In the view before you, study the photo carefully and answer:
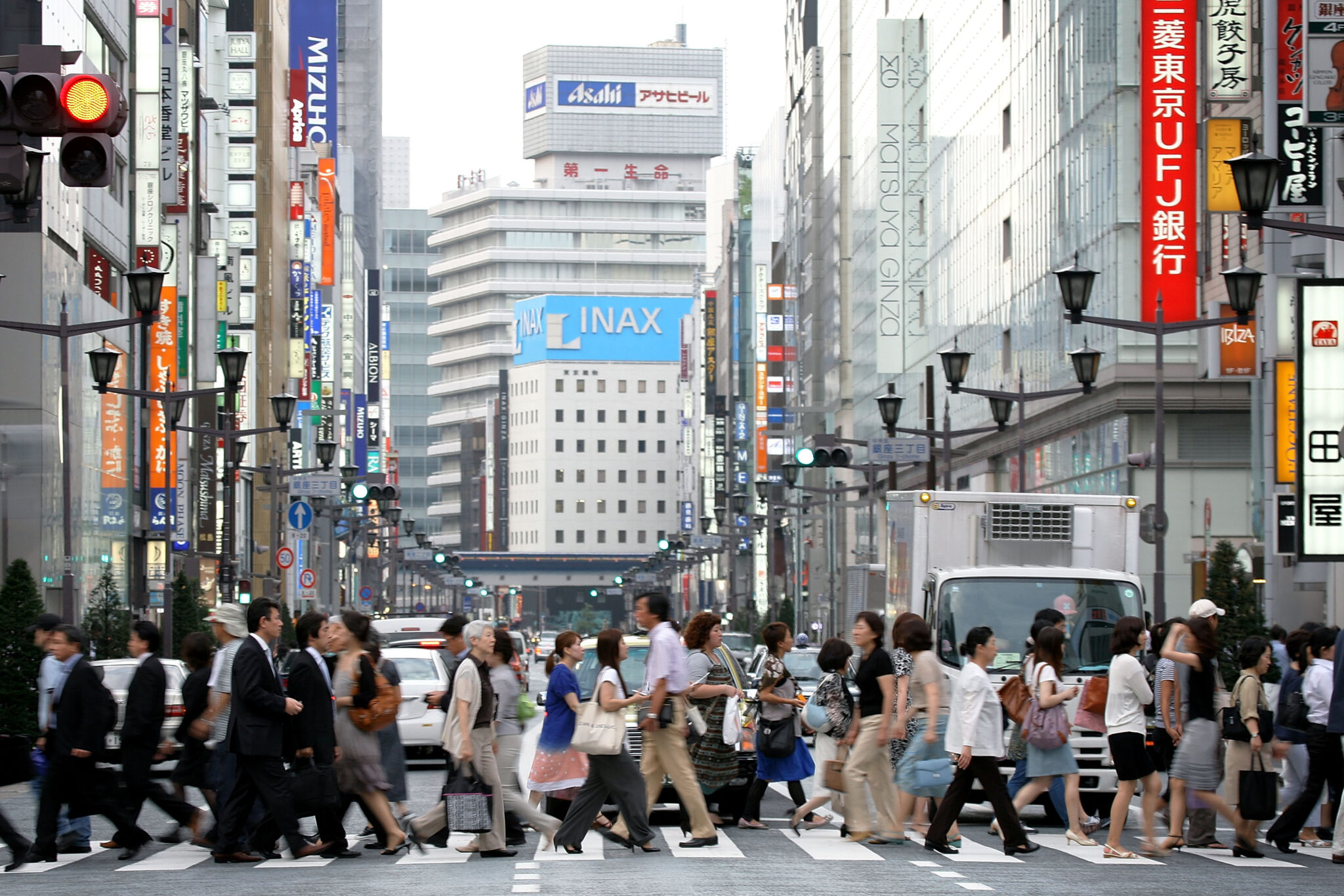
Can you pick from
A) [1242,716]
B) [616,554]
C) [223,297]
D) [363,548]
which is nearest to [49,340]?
[223,297]

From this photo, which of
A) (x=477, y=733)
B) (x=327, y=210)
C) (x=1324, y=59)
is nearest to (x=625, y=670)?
(x=477, y=733)

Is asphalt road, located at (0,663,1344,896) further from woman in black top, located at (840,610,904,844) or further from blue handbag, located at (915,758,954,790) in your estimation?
blue handbag, located at (915,758,954,790)

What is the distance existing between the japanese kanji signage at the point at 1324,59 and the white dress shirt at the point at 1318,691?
11899mm

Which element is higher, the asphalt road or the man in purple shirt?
the man in purple shirt

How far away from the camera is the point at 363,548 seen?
114 metres

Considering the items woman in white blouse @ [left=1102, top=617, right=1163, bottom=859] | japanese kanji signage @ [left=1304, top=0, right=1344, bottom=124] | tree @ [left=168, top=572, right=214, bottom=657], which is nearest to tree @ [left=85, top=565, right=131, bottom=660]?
tree @ [left=168, top=572, right=214, bottom=657]

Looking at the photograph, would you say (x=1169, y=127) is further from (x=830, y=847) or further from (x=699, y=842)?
(x=699, y=842)

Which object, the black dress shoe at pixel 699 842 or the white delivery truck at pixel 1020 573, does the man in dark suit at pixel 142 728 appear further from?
the white delivery truck at pixel 1020 573

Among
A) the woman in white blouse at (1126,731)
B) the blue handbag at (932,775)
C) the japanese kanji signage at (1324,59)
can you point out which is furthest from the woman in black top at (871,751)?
the japanese kanji signage at (1324,59)

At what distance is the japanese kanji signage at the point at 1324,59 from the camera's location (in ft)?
83.7

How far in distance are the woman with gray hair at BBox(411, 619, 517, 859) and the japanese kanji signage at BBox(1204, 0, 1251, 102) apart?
82.7ft

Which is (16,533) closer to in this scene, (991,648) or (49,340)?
(49,340)

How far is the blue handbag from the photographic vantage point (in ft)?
49.6

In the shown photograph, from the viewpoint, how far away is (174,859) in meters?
15.0
